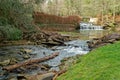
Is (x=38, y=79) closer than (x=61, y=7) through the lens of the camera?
Yes

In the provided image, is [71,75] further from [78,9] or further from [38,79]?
[78,9]

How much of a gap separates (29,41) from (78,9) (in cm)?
4883

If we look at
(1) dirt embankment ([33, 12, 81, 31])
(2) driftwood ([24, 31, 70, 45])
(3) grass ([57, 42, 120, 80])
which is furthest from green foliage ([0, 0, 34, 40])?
(1) dirt embankment ([33, 12, 81, 31])

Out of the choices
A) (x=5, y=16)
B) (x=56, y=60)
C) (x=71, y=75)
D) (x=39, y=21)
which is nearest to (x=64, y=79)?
(x=71, y=75)

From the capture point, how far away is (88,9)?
70938 millimetres

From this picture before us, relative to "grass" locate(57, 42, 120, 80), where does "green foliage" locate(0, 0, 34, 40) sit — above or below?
above

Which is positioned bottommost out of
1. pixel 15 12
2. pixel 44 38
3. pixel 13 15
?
pixel 44 38

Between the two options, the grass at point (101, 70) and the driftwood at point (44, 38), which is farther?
the driftwood at point (44, 38)

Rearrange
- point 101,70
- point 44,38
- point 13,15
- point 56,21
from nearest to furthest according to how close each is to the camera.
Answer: point 101,70 < point 13,15 < point 44,38 < point 56,21

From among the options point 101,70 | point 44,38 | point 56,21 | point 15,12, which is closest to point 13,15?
point 15,12

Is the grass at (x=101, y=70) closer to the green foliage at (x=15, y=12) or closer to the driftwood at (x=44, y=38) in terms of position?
the green foliage at (x=15, y=12)

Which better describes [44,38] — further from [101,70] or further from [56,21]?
[56,21]

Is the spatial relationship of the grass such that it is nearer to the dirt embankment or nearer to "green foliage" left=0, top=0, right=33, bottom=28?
"green foliage" left=0, top=0, right=33, bottom=28

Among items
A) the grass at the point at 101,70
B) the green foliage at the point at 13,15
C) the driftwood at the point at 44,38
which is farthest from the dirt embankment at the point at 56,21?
the grass at the point at 101,70
